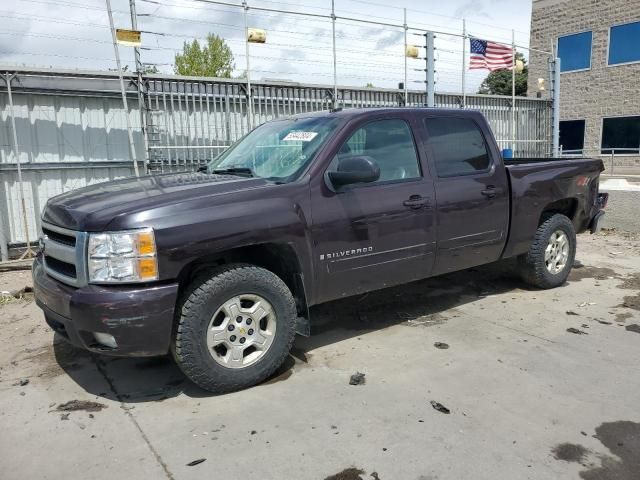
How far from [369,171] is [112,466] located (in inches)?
95.6

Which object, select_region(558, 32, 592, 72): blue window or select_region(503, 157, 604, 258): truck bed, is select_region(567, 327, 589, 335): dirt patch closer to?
select_region(503, 157, 604, 258): truck bed

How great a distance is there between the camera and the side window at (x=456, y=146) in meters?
4.75

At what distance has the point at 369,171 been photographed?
3.85 metres

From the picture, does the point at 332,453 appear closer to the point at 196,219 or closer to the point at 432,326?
the point at 196,219

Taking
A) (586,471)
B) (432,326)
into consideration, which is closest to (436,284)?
(432,326)

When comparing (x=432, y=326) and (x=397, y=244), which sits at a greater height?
(x=397, y=244)

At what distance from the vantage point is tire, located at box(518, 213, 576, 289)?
5.72 meters

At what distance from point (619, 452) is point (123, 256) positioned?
2981mm

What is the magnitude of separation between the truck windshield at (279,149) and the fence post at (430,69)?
6.97 metres

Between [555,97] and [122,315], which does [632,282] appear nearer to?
[122,315]

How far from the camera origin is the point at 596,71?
80.3 feet

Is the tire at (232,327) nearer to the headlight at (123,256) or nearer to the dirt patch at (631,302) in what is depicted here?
the headlight at (123,256)

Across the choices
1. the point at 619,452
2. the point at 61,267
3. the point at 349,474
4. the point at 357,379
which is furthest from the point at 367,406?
the point at 61,267

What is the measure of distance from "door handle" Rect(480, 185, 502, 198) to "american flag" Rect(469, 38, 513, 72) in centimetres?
795
